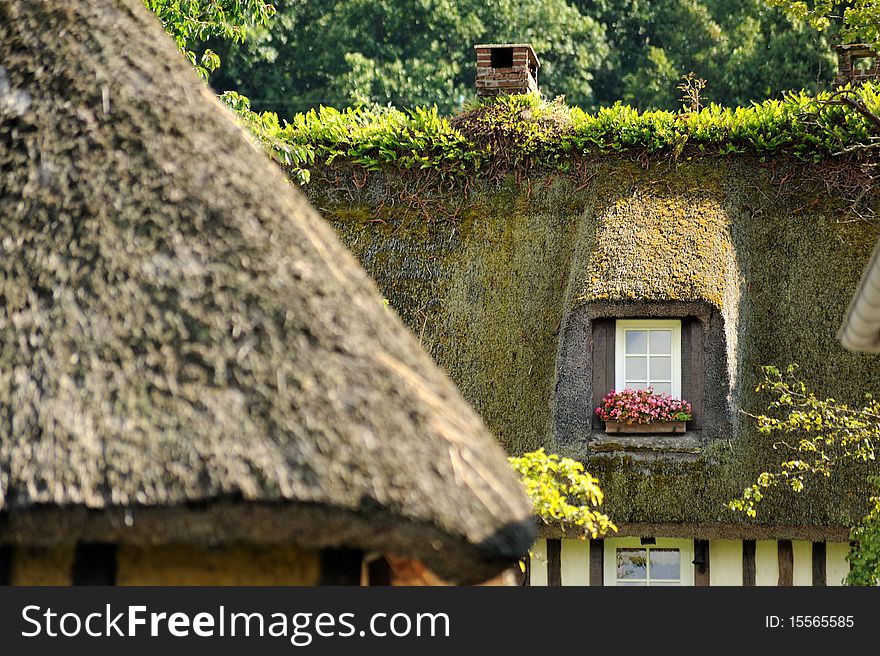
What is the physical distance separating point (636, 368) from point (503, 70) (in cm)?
360

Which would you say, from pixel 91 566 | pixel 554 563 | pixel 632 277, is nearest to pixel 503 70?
pixel 632 277

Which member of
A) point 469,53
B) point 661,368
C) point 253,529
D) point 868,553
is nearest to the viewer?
point 253,529

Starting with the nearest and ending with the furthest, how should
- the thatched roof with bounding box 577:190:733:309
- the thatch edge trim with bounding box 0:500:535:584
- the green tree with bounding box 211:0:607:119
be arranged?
the thatch edge trim with bounding box 0:500:535:584 → the thatched roof with bounding box 577:190:733:309 → the green tree with bounding box 211:0:607:119

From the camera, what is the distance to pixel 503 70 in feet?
43.3

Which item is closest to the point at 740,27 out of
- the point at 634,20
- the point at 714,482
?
the point at 634,20

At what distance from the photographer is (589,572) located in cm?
1130

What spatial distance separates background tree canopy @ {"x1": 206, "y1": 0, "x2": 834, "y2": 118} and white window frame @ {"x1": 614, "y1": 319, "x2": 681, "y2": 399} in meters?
13.1

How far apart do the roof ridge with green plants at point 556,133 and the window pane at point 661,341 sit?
6.14ft

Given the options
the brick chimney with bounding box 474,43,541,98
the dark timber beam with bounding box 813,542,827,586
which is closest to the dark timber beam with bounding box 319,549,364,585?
the dark timber beam with bounding box 813,542,827,586

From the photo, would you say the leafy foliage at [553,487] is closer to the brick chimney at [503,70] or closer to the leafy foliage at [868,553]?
the leafy foliage at [868,553]

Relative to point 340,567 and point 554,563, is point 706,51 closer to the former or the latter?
point 554,563

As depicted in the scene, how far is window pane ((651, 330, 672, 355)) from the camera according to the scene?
37.6 feet

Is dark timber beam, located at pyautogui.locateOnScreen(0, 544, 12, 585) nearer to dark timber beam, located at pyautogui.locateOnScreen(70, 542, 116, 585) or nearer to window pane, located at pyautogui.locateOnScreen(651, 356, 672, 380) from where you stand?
dark timber beam, located at pyautogui.locateOnScreen(70, 542, 116, 585)

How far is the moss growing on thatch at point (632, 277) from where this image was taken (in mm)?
10984
